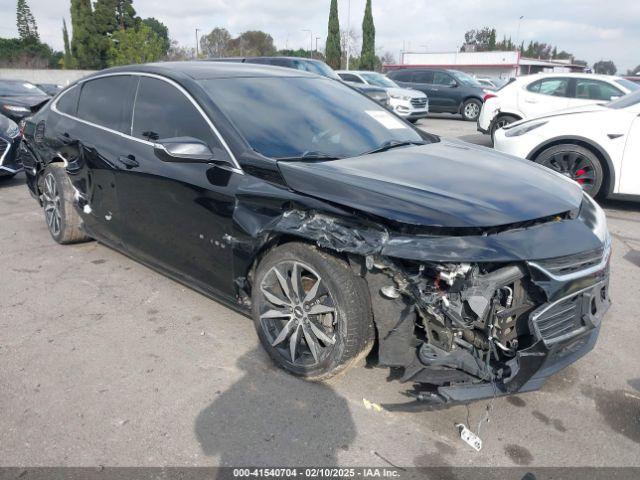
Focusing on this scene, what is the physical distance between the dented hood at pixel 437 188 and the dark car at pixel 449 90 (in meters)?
14.6

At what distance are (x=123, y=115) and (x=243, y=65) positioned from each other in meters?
1.00

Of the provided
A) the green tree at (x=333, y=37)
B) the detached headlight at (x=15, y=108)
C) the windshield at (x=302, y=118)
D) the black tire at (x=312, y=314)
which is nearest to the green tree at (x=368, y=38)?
the green tree at (x=333, y=37)

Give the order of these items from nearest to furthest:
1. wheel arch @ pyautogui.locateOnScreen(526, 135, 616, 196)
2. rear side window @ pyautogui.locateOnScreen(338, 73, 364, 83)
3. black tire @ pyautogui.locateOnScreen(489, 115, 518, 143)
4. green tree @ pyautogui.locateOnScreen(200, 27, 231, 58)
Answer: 1. wheel arch @ pyautogui.locateOnScreen(526, 135, 616, 196)
2. black tire @ pyautogui.locateOnScreen(489, 115, 518, 143)
3. rear side window @ pyautogui.locateOnScreen(338, 73, 364, 83)
4. green tree @ pyautogui.locateOnScreen(200, 27, 231, 58)

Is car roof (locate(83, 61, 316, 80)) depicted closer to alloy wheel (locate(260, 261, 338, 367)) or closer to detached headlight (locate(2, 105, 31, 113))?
alloy wheel (locate(260, 261, 338, 367))

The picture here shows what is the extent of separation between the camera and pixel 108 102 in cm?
416

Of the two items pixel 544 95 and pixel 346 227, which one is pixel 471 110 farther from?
pixel 346 227

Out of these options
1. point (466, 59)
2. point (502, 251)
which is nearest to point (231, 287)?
point (502, 251)

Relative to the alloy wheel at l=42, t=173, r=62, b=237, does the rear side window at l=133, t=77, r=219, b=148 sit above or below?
above

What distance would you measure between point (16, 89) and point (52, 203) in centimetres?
1134

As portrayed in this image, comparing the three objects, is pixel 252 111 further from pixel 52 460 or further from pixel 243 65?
pixel 52 460

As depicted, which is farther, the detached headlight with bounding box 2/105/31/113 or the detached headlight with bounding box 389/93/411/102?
the detached headlight with bounding box 389/93/411/102

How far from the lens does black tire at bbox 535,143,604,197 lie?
6.08m

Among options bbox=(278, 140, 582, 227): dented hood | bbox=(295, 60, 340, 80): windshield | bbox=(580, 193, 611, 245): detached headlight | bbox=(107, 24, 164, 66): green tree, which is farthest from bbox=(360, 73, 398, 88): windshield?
bbox=(107, 24, 164, 66): green tree

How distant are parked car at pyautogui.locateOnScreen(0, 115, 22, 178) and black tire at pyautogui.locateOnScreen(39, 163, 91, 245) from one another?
3080 millimetres
